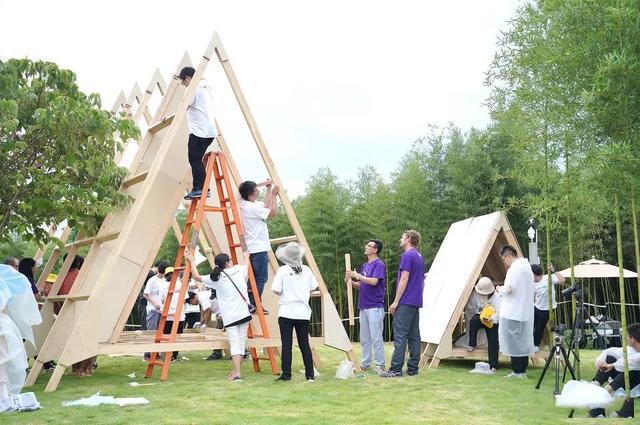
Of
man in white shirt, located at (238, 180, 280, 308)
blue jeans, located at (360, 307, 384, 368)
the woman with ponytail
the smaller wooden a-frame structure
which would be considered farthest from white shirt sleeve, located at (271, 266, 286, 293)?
the smaller wooden a-frame structure

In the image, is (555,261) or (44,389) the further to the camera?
(555,261)

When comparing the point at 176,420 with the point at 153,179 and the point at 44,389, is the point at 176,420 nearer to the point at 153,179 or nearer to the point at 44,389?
the point at 44,389

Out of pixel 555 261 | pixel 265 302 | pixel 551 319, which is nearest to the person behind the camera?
pixel 551 319

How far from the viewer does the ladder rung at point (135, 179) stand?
7.47m

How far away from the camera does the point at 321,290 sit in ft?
25.9

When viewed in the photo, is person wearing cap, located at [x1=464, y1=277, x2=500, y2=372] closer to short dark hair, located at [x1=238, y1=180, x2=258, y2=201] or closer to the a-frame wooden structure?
short dark hair, located at [x1=238, y1=180, x2=258, y2=201]

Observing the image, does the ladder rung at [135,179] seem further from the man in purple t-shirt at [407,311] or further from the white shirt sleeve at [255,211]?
the man in purple t-shirt at [407,311]

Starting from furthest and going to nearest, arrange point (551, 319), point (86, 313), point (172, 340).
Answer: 1. point (551, 319)
2. point (172, 340)
3. point (86, 313)

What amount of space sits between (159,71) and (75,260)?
333 cm

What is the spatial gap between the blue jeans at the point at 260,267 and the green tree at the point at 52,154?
66.1 inches

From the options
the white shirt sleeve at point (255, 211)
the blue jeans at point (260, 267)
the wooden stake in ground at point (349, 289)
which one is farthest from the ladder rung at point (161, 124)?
the wooden stake in ground at point (349, 289)

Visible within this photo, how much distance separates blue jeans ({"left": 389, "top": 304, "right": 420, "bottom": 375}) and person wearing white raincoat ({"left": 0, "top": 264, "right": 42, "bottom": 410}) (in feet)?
12.2

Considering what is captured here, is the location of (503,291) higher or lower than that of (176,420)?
higher

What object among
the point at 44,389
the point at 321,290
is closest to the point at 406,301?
the point at 321,290
